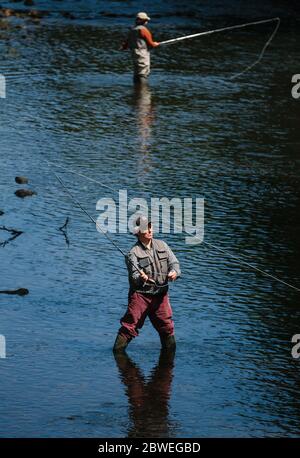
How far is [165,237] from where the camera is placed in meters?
20.4

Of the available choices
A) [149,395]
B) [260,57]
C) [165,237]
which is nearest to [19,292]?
[165,237]

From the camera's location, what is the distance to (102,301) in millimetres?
17906

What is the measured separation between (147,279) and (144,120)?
12332 millimetres

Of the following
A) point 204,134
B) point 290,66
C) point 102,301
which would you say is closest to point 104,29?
point 290,66

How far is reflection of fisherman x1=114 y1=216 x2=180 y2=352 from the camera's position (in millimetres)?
15625

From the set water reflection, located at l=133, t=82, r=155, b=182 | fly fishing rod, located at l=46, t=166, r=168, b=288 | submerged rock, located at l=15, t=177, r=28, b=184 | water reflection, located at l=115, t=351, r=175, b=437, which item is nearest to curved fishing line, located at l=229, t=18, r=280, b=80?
water reflection, located at l=133, t=82, r=155, b=182

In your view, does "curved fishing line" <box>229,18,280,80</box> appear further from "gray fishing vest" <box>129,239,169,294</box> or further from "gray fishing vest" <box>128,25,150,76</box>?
"gray fishing vest" <box>129,239,169,294</box>

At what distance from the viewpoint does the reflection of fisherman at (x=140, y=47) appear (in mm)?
30297

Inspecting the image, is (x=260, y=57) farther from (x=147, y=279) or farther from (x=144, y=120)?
(x=147, y=279)

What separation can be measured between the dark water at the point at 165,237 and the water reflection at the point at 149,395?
3 cm

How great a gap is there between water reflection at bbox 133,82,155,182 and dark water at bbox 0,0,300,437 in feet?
0.23
